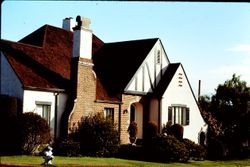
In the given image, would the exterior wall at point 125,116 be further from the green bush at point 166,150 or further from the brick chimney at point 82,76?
the green bush at point 166,150

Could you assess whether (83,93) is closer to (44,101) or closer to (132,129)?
(44,101)

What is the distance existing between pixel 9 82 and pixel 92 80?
5.61 meters

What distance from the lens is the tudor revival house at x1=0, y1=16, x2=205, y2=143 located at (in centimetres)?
2373

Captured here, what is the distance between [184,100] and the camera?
33.7m

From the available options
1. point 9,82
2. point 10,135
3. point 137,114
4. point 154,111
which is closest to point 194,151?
point 154,111

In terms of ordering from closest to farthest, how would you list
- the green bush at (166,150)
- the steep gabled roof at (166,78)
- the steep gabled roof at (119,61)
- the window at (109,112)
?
the green bush at (166,150), the window at (109,112), the steep gabled roof at (119,61), the steep gabled roof at (166,78)

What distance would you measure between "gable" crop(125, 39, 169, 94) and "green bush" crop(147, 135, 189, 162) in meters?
5.24

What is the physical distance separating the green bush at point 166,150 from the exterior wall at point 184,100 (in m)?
5.84

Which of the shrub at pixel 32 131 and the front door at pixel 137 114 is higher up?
the front door at pixel 137 114

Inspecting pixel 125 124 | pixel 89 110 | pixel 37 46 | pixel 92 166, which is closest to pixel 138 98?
pixel 125 124

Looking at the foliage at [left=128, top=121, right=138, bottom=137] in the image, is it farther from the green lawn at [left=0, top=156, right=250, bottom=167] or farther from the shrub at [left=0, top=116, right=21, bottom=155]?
the shrub at [left=0, top=116, right=21, bottom=155]

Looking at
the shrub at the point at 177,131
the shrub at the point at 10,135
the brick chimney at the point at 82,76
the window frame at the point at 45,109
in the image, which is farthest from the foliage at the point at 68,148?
the shrub at the point at 177,131

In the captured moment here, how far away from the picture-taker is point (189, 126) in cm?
3381

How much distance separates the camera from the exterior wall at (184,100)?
104 ft
